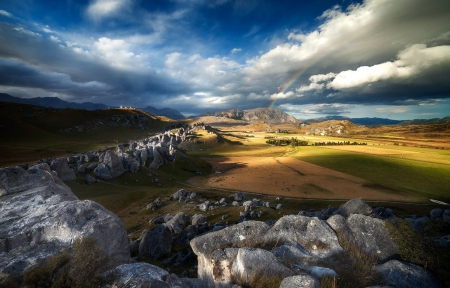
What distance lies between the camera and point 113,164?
67625 mm

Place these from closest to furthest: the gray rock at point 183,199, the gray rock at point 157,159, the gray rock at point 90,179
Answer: the gray rock at point 183,199, the gray rock at point 90,179, the gray rock at point 157,159

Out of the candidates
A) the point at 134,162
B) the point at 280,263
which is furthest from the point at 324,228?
the point at 134,162

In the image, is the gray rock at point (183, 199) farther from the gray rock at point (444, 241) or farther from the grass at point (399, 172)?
the grass at point (399, 172)

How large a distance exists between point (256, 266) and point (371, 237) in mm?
9474

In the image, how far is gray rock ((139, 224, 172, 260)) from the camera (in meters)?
26.1

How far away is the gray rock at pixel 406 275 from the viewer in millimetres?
11023

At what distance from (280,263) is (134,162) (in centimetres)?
7245

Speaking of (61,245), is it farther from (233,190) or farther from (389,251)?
(233,190)

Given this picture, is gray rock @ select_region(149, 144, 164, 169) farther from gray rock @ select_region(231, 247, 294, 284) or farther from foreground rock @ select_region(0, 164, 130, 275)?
gray rock @ select_region(231, 247, 294, 284)

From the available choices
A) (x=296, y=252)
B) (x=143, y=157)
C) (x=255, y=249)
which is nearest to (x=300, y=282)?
(x=255, y=249)

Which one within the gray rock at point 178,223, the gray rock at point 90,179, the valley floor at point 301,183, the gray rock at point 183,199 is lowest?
the valley floor at point 301,183

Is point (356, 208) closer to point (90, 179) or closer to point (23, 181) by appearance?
point (23, 181)

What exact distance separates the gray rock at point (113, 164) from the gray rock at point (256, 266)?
66.8 meters

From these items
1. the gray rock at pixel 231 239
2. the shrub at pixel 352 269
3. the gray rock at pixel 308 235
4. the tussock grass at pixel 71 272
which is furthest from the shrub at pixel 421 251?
the tussock grass at pixel 71 272
